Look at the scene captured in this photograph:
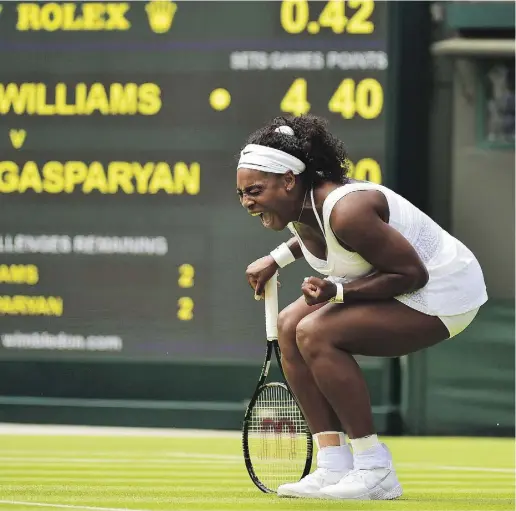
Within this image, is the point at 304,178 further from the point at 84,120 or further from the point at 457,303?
the point at 84,120

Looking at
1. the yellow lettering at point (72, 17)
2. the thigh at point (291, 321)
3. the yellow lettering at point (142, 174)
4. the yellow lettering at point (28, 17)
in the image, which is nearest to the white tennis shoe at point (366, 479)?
the thigh at point (291, 321)

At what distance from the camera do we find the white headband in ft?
16.4

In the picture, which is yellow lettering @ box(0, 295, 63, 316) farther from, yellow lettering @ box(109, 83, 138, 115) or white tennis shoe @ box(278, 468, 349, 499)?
white tennis shoe @ box(278, 468, 349, 499)

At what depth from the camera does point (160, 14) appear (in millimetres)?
9539

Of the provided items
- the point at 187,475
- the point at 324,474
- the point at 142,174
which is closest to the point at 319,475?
the point at 324,474

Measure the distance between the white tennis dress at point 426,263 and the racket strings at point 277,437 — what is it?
663 millimetres

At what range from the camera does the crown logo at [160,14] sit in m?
9.53

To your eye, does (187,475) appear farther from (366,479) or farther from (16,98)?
(16,98)

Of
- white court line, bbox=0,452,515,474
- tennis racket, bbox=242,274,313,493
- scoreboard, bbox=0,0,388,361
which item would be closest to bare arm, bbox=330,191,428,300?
tennis racket, bbox=242,274,313,493

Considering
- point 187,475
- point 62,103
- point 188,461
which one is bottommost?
point 188,461

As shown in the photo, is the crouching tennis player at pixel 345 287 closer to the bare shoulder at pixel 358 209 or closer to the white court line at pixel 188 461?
the bare shoulder at pixel 358 209

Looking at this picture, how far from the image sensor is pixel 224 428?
9.48m

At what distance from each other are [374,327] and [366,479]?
527 mm

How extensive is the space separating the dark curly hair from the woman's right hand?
49 centimetres
